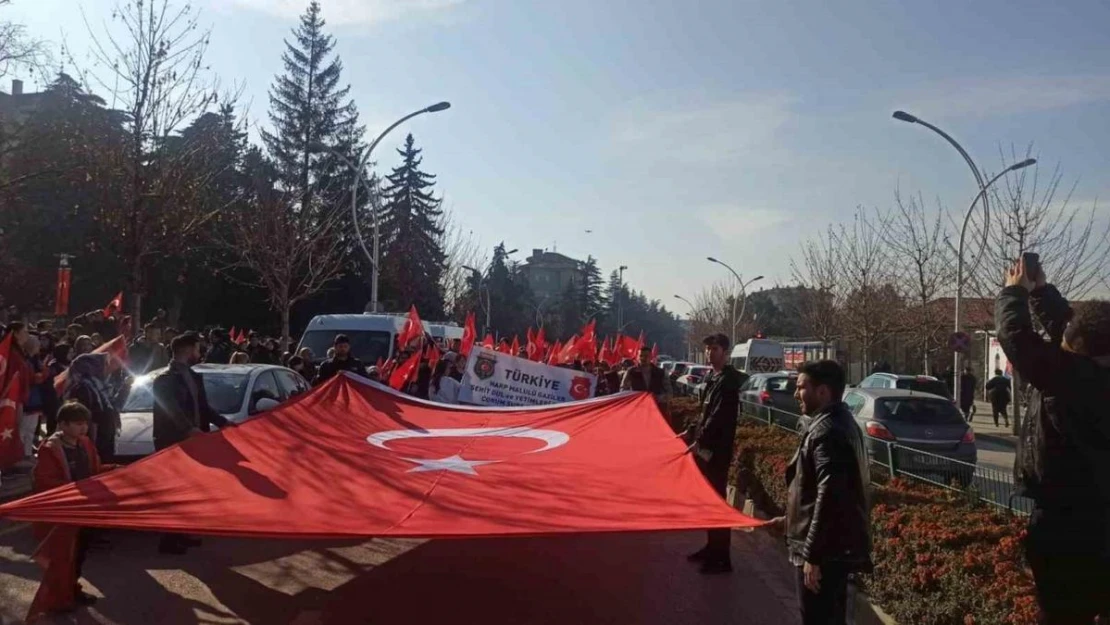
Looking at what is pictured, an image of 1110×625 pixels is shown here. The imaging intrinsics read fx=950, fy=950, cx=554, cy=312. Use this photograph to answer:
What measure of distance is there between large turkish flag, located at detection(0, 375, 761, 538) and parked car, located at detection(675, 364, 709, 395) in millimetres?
26406

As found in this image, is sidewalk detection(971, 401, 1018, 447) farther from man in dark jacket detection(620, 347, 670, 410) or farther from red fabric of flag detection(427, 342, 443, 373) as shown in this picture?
red fabric of flag detection(427, 342, 443, 373)

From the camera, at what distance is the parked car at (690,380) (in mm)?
37719

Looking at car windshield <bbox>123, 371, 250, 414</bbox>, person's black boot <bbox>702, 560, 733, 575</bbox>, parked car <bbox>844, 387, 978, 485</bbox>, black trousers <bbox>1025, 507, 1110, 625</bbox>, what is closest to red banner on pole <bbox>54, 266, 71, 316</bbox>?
car windshield <bbox>123, 371, 250, 414</bbox>

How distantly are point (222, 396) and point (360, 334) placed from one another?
8.41 metres

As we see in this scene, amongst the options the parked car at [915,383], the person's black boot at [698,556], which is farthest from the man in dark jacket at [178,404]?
the parked car at [915,383]

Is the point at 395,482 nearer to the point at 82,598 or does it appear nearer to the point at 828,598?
the point at 82,598

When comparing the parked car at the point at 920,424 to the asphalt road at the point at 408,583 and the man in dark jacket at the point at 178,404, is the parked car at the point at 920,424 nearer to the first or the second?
the asphalt road at the point at 408,583

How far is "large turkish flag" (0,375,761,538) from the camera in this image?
5730 millimetres

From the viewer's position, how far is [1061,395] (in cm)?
417

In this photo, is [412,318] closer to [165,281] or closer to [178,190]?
[178,190]

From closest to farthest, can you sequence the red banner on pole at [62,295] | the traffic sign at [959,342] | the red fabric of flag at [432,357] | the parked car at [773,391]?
1. the red fabric of flag at [432,357]
2. the red banner on pole at [62,295]
3. the parked car at [773,391]
4. the traffic sign at [959,342]

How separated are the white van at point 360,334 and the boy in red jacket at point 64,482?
12.4 m

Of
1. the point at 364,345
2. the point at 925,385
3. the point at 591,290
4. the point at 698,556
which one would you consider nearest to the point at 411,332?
the point at 364,345

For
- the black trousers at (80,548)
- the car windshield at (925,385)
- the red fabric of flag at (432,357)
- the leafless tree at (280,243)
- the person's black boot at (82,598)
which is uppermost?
the leafless tree at (280,243)
